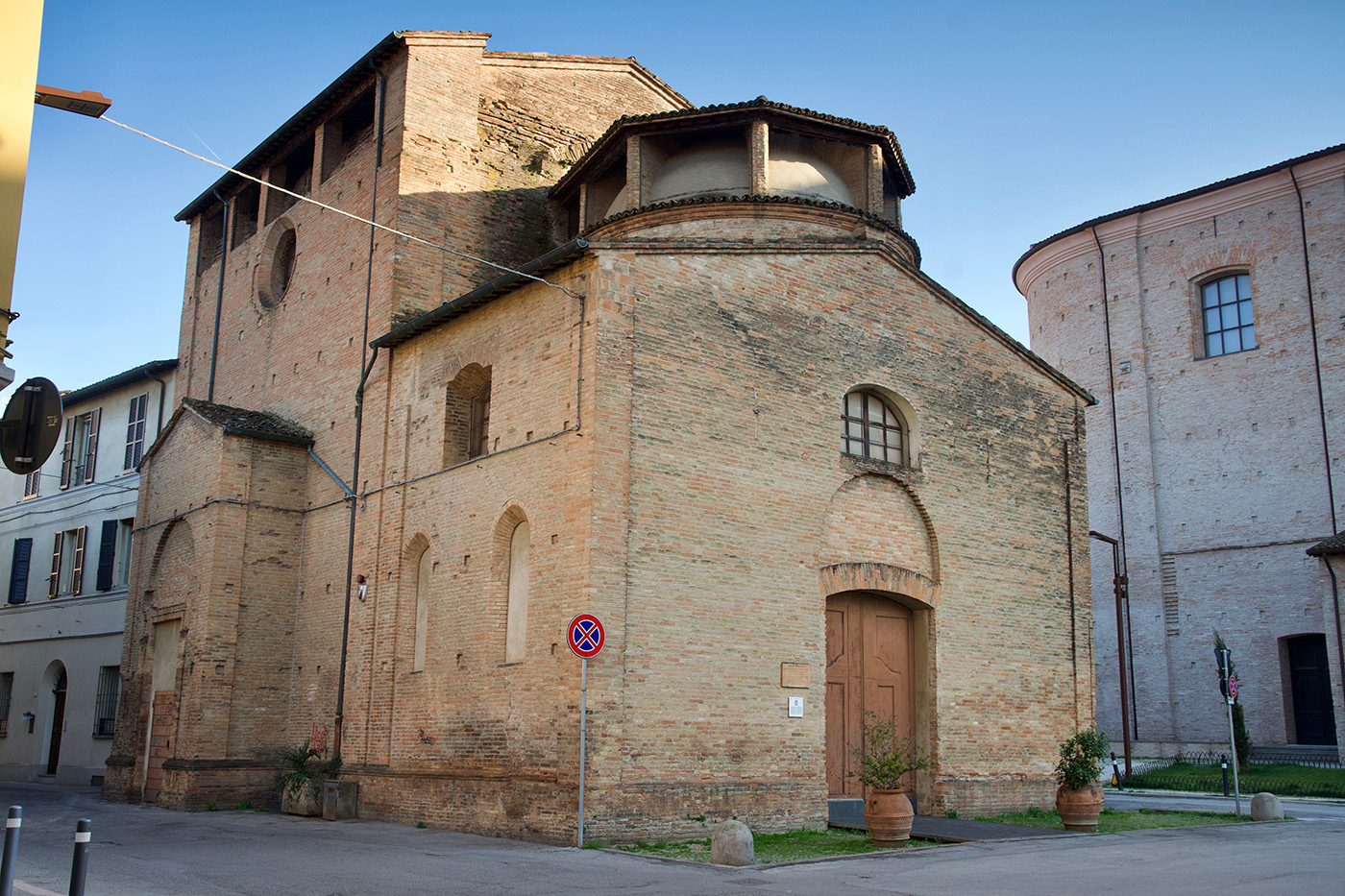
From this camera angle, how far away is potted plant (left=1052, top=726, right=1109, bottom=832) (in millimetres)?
14078

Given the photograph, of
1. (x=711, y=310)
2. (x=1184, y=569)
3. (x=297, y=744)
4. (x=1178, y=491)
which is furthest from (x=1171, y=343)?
(x=297, y=744)

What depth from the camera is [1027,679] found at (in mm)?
16453

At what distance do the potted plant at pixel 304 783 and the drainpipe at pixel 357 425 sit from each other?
40 centimetres

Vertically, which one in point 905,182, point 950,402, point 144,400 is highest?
point 905,182

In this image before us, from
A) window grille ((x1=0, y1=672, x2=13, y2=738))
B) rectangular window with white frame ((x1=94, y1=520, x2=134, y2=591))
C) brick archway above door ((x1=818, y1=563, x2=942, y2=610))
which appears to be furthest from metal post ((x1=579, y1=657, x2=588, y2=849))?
window grille ((x1=0, y1=672, x2=13, y2=738))

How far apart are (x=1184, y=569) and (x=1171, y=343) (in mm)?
6155

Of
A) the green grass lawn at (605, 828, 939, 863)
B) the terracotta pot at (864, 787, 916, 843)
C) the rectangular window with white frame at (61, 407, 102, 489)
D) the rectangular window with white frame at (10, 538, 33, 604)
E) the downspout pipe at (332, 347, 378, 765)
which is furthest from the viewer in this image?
the rectangular window with white frame at (10, 538, 33, 604)

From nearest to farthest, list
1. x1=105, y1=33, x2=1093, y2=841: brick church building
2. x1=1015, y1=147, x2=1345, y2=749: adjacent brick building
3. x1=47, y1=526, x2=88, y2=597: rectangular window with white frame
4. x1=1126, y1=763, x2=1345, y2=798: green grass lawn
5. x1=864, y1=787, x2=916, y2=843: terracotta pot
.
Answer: x1=864, y1=787, x2=916, y2=843: terracotta pot
x1=105, y1=33, x2=1093, y2=841: brick church building
x1=1126, y1=763, x2=1345, y2=798: green grass lawn
x1=47, y1=526, x2=88, y2=597: rectangular window with white frame
x1=1015, y1=147, x2=1345, y2=749: adjacent brick building

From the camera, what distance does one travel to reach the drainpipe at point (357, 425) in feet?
55.2

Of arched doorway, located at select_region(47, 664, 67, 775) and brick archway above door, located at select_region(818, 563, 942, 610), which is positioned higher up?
brick archway above door, located at select_region(818, 563, 942, 610)

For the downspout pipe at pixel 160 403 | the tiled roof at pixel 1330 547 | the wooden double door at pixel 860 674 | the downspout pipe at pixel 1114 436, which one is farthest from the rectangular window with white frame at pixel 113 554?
the tiled roof at pixel 1330 547

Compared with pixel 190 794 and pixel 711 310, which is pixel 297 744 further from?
pixel 711 310

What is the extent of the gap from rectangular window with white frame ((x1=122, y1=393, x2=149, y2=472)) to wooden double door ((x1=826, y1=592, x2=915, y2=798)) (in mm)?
17445

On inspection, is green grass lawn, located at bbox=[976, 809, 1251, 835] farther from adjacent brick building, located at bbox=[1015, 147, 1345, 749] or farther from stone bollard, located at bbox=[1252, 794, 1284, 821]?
adjacent brick building, located at bbox=[1015, 147, 1345, 749]
